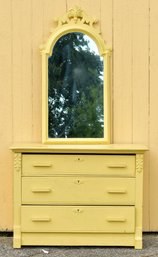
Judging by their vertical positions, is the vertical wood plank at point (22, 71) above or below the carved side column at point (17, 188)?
above

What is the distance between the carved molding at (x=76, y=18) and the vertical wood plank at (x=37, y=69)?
→ 21cm

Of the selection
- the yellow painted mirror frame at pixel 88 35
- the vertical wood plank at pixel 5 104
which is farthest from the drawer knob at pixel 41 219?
the yellow painted mirror frame at pixel 88 35

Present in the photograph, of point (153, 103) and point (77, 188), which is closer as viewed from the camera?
point (77, 188)

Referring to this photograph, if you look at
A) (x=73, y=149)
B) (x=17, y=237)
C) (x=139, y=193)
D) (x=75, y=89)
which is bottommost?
(x=17, y=237)

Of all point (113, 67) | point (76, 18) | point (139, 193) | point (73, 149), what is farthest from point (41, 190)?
point (76, 18)

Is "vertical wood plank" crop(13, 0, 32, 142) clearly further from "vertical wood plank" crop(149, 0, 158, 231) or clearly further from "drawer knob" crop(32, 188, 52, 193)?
"vertical wood plank" crop(149, 0, 158, 231)

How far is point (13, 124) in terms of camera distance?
369cm

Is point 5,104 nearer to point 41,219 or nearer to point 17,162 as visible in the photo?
point 17,162

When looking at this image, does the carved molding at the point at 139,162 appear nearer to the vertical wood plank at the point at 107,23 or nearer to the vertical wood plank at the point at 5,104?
the vertical wood plank at the point at 107,23

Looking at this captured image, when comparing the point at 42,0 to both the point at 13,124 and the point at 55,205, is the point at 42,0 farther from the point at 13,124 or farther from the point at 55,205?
the point at 55,205

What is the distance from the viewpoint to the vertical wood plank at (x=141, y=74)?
3678 mm

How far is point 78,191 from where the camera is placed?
3.27 m

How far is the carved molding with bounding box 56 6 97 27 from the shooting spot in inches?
142

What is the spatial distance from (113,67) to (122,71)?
9 centimetres
